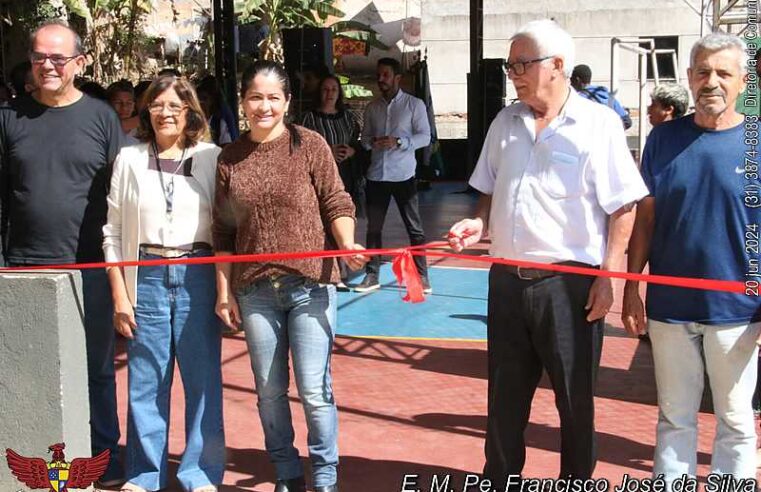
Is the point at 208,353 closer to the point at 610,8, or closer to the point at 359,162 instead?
the point at 359,162

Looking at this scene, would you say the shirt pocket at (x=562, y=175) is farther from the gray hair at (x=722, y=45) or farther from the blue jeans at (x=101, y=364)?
the blue jeans at (x=101, y=364)

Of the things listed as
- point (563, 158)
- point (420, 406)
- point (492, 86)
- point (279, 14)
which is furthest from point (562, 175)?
point (279, 14)

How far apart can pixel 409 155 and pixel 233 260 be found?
5419mm

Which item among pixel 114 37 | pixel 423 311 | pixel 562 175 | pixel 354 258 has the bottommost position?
pixel 423 311

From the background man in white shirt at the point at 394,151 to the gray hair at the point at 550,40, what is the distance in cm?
547

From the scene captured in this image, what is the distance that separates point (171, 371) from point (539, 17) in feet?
91.7

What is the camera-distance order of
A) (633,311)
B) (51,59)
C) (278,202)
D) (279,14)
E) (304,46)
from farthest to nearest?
(279,14), (304,46), (51,59), (278,202), (633,311)

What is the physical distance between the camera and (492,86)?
17625mm

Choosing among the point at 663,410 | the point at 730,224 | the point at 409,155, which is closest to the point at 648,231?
the point at 730,224

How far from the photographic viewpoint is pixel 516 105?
12.9 ft

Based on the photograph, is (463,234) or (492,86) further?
(492,86)

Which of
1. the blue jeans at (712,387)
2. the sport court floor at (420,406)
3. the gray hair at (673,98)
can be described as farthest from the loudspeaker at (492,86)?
the blue jeans at (712,387)

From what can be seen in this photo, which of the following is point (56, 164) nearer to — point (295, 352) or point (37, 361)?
point (37, 361)

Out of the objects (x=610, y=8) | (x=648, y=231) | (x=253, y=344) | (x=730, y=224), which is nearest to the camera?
(x=730, y=224)
